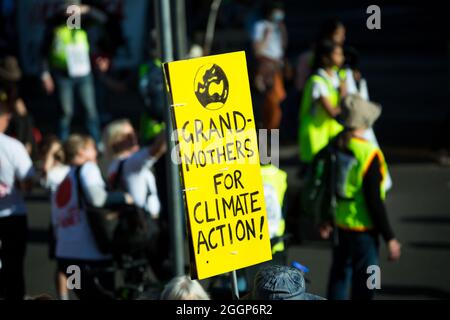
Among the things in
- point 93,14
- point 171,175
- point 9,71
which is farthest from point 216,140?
point 93,14

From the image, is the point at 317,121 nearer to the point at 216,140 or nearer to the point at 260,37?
the point at 216,140

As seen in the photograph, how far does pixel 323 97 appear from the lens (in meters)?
7.97

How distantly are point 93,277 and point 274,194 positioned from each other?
1.25m

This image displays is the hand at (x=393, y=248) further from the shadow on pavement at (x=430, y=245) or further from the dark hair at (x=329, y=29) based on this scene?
the dark hair at (x=329, y=29)

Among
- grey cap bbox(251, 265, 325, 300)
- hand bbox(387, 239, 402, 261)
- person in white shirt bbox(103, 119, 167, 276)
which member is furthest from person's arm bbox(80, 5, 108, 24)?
grey cap bbox(251, 265, 325, 300)

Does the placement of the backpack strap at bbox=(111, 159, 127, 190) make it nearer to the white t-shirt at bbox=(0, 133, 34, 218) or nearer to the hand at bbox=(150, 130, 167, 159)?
the hand at bbox=(150, 130, 167, 159)

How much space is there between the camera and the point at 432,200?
32.7 feet

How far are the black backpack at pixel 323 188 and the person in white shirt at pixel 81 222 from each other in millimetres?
1141

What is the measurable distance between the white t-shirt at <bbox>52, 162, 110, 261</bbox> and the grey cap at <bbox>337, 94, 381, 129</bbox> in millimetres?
1528

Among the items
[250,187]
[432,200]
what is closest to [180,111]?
[250,187]

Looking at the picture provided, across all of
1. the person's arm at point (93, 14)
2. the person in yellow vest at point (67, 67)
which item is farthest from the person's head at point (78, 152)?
the person's arm at point (93, 14)

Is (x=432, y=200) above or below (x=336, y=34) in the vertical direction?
below

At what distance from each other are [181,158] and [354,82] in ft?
12.7
